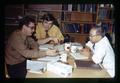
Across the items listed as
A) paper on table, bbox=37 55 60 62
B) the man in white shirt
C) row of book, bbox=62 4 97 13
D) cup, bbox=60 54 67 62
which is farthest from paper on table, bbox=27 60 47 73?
row of book, bbox=62 4 97 13

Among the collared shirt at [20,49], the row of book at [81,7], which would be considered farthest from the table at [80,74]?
the row of book at [81,7]

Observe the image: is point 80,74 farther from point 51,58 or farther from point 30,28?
point 30,28

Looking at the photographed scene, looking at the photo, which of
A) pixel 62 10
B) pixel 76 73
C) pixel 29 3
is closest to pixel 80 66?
pixel 76 73

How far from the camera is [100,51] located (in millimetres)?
2486

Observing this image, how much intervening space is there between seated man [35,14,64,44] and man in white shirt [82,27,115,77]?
258 millimetres

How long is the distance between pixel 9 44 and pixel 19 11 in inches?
11.2

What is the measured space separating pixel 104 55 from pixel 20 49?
708 mm

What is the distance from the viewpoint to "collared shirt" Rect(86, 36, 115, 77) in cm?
247

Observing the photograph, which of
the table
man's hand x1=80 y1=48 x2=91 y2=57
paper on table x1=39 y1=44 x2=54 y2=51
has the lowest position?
the table

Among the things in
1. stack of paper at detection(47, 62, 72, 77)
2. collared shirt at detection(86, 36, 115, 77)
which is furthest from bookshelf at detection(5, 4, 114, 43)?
stack of paper at detection(47, 62, 72, 77)

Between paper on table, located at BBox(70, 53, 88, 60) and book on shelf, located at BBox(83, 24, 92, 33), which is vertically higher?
book on shelf, located at BBox(83, 24, 92, 33)

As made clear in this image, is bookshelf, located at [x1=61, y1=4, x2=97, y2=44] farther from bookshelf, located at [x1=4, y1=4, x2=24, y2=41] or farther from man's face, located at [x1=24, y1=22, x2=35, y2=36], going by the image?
bookshelf, located at [x1=4, y1=4, x2=24, y2=41]

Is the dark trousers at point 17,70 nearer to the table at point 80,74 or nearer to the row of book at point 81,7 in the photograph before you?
the table at point 80,74

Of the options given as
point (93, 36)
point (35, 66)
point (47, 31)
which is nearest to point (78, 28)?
point (93, 36)
